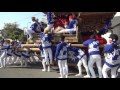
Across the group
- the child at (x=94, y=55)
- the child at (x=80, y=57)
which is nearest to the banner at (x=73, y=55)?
the child at (x=80, y=57)

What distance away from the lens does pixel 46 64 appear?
42.9ft

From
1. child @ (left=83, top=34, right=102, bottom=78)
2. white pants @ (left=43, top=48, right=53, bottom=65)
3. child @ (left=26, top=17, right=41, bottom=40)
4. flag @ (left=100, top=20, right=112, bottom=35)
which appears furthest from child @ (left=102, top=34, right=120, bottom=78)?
child @ (left=26, top=17, right=41, bottom=40)

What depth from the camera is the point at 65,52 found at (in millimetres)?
10633

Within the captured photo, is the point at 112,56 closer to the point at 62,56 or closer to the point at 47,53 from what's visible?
the point at 62,56

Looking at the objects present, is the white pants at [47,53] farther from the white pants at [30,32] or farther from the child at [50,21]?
the white pants at [30,32]

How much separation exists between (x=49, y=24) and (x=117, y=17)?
21.0 ft

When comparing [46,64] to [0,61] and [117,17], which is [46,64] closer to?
[0,61]

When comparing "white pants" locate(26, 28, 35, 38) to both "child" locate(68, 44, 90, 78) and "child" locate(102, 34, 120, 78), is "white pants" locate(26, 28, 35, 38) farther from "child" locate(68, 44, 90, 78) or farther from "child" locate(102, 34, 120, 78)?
"child" locate(102, 34, 120, 78)

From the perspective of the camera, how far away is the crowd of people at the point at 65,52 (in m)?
9.70

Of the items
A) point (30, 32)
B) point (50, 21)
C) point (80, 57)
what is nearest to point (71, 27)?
point (50, 21)
